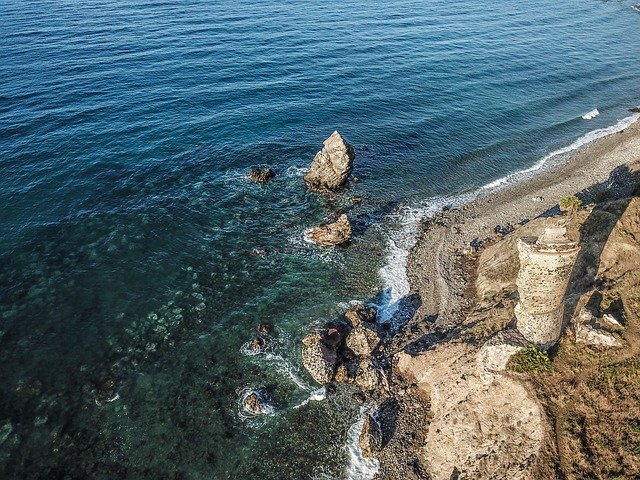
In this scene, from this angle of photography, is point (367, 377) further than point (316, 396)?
Yes

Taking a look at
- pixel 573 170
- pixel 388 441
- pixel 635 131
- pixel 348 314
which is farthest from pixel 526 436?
pixel 635 131

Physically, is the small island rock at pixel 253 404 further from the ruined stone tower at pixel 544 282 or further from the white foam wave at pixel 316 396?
the ruined stone tower at pixel 544 282

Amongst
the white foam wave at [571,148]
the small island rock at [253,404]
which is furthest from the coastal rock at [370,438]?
the white foam wave at [571,148]

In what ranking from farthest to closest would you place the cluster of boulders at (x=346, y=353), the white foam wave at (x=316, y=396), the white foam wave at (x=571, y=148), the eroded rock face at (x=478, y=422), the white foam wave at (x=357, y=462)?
the white foam wave at (x=571, y=148)
the cluster of boulders at (x=346, y=353)
the white foam wave at (x=316, y=396)
the white foam wave at (x=357, y=462)
the eroded rock face at (x=478, y=422)

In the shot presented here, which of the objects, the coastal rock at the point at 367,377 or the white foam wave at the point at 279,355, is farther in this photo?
the white foam wave at the point at 279,355

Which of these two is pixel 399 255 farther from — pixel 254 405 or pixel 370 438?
pixel 254 405

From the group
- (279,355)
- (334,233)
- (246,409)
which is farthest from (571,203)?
(246,409)

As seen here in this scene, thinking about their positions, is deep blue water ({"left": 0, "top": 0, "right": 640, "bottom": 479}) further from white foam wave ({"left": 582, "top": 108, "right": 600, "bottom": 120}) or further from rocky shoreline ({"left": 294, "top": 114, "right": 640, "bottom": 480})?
rocky shoreline ({"left": 294, "top": 114, "right": 640, "bottom": 480})
